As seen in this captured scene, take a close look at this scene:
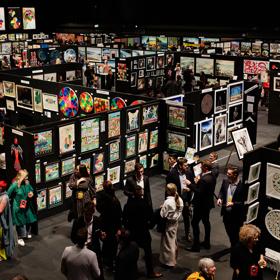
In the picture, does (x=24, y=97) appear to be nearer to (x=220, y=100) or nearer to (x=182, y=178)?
(x=220, y=100)

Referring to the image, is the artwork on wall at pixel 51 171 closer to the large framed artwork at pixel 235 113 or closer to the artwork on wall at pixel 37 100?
the artwork on wall at pixel 37 100

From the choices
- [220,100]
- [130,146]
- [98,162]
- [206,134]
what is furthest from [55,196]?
[220,100]

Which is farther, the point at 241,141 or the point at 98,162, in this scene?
the point at 98,162

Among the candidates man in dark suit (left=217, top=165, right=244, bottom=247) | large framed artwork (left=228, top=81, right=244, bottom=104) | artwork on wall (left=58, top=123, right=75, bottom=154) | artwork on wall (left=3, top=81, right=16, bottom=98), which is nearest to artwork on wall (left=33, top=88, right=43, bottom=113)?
artwork on wall (left=3, top=81, right=16, bottom=98)

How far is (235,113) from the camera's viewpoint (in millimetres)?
13039

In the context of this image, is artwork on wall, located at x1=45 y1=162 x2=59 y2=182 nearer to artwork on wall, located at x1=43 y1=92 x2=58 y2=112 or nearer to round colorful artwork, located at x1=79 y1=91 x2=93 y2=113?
round colorful artwork, located at x1=79 y1=91 x2=93 y2=113

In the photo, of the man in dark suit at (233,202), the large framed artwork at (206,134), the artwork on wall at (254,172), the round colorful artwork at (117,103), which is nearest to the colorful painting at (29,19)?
the round colorful artwork at (117,103)

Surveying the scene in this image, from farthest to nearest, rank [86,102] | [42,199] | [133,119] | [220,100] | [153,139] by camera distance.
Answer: [220,100] < [86,102] < [153,139] < [133,119] < [42,199]

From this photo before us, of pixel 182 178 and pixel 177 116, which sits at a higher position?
pixel 177 116

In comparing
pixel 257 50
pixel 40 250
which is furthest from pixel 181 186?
pixel 257 50

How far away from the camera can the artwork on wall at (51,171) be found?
898 cm

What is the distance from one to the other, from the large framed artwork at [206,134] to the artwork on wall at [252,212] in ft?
Answer: 15.6

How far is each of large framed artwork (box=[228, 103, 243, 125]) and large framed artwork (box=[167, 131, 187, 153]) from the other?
8.11 feet

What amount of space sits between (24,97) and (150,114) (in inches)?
170
